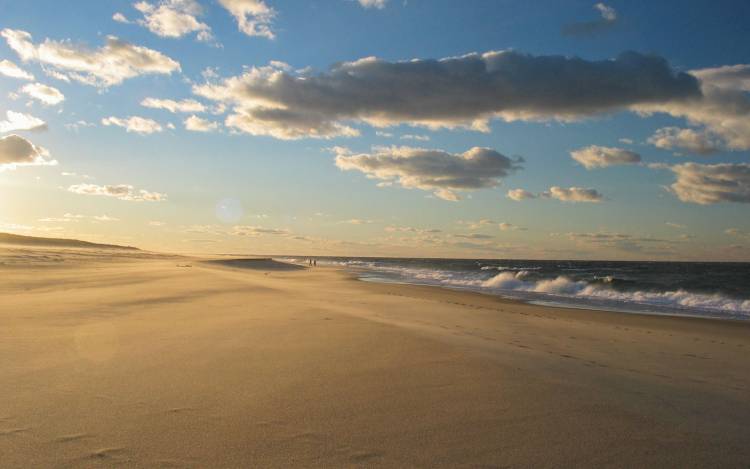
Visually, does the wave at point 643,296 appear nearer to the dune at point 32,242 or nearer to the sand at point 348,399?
the sand at point 348,399

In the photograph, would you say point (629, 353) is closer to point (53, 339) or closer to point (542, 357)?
point (542, 357)

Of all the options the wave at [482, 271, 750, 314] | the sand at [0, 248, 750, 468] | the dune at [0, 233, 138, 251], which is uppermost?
the dune at [0, 233, 138, 251]

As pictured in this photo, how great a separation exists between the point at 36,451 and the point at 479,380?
14.4 feet

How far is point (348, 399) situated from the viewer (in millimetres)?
4836

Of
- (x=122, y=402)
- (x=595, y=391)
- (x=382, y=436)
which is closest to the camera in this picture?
(x=382, y=436)

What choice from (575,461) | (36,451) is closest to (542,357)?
(575,461)

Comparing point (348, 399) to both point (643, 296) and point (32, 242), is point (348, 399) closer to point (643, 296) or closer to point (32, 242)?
point (643, 296)

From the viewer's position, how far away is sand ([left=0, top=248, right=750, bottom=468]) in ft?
11.8

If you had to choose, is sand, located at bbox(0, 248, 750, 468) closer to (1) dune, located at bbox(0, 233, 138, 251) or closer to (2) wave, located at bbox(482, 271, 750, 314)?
(2) wave, located at bbox(482, 271, 750, 314)

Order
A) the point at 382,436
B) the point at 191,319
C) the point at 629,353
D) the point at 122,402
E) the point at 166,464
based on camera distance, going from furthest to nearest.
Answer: the point at 191,319 → the point at 629,353 → the point at 122,402 → the point at 382,436 → the point at 166,464

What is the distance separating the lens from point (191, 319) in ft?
34.0

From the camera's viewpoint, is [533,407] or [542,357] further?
[542,357]

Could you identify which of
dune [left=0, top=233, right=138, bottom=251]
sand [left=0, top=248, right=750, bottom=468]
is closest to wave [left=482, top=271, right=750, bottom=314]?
sand [left=0, top=248, right=750, bottom=468]

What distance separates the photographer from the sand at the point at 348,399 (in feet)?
11.8
